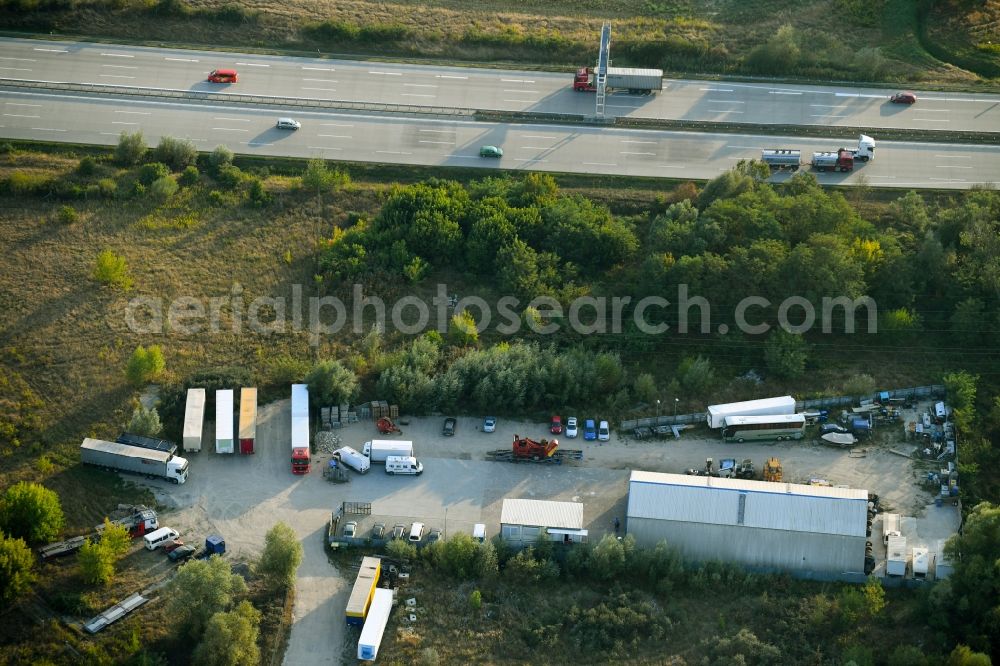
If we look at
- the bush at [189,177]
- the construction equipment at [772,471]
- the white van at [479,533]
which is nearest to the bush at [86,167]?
the bush at [189,177]

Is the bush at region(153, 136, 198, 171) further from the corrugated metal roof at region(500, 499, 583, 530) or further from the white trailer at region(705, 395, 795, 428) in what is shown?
the white trailer at region(705, 395, 795, 428)

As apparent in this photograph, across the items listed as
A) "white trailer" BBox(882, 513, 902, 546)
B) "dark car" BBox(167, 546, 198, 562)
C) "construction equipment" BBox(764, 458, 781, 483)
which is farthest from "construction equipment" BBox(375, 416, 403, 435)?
"white trailer" BBox(882, 513, 902, 546)

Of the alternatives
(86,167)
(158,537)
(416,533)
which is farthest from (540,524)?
(86,167)

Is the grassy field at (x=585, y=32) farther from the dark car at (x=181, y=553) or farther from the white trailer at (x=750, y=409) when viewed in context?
the dark car at (x=181, y=553)

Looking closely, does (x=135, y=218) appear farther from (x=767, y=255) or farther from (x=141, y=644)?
(x=767, y=255)

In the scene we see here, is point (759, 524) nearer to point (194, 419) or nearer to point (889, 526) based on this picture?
point (889, 526)
